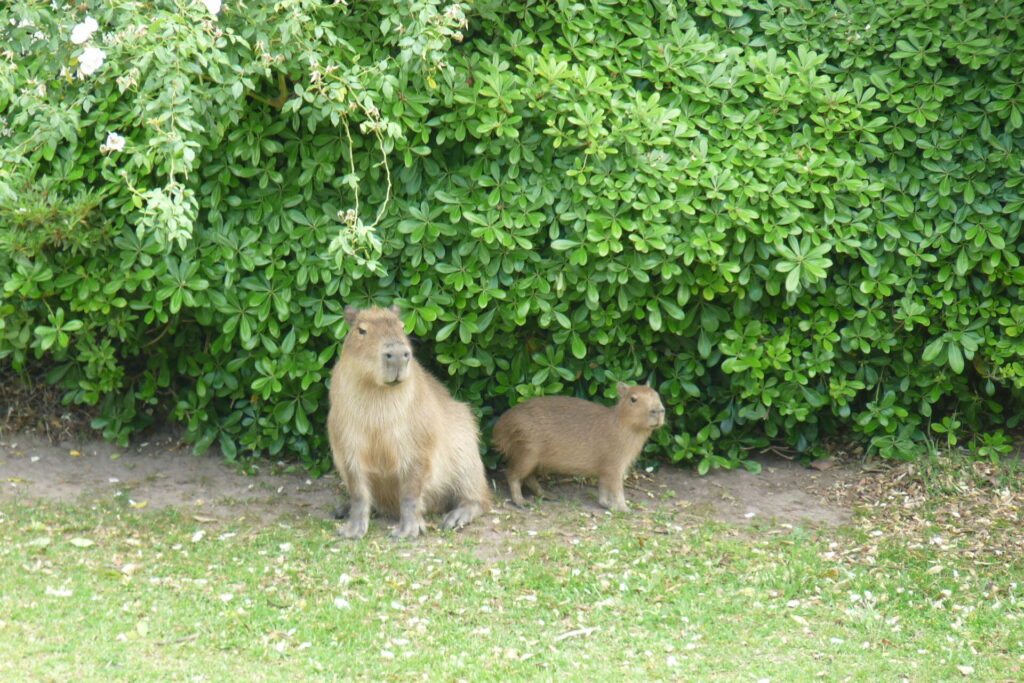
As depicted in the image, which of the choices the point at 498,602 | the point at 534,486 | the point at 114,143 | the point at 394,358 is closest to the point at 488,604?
the point at 498,602

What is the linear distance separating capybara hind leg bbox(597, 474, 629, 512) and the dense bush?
603 millimetres

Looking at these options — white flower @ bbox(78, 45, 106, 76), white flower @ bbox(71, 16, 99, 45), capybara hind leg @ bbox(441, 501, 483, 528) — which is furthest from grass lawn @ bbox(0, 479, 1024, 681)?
white flower @ bbox(71, 16, 99, 45)

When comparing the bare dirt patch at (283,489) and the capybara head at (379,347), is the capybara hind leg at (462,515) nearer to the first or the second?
the bare dirt patch at (283,489)

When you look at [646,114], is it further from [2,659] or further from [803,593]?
[2,659]

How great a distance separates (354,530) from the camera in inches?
252

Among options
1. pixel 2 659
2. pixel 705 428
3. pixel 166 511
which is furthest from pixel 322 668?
pixel 705 428

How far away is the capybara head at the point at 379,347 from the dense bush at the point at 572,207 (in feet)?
0.87

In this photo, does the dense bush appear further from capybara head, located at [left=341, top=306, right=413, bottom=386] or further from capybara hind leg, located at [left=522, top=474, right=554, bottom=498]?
capybara hind leg, located at [left=522, top=474, right=554, bottom=498]

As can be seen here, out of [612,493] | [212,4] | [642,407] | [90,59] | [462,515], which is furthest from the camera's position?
[612,493]

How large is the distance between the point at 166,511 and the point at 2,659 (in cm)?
188

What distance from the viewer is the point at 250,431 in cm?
737

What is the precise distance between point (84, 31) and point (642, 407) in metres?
3.41

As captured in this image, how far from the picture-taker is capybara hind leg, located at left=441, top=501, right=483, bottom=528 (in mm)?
6566

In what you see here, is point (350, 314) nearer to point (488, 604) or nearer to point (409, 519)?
point (409, 519)
